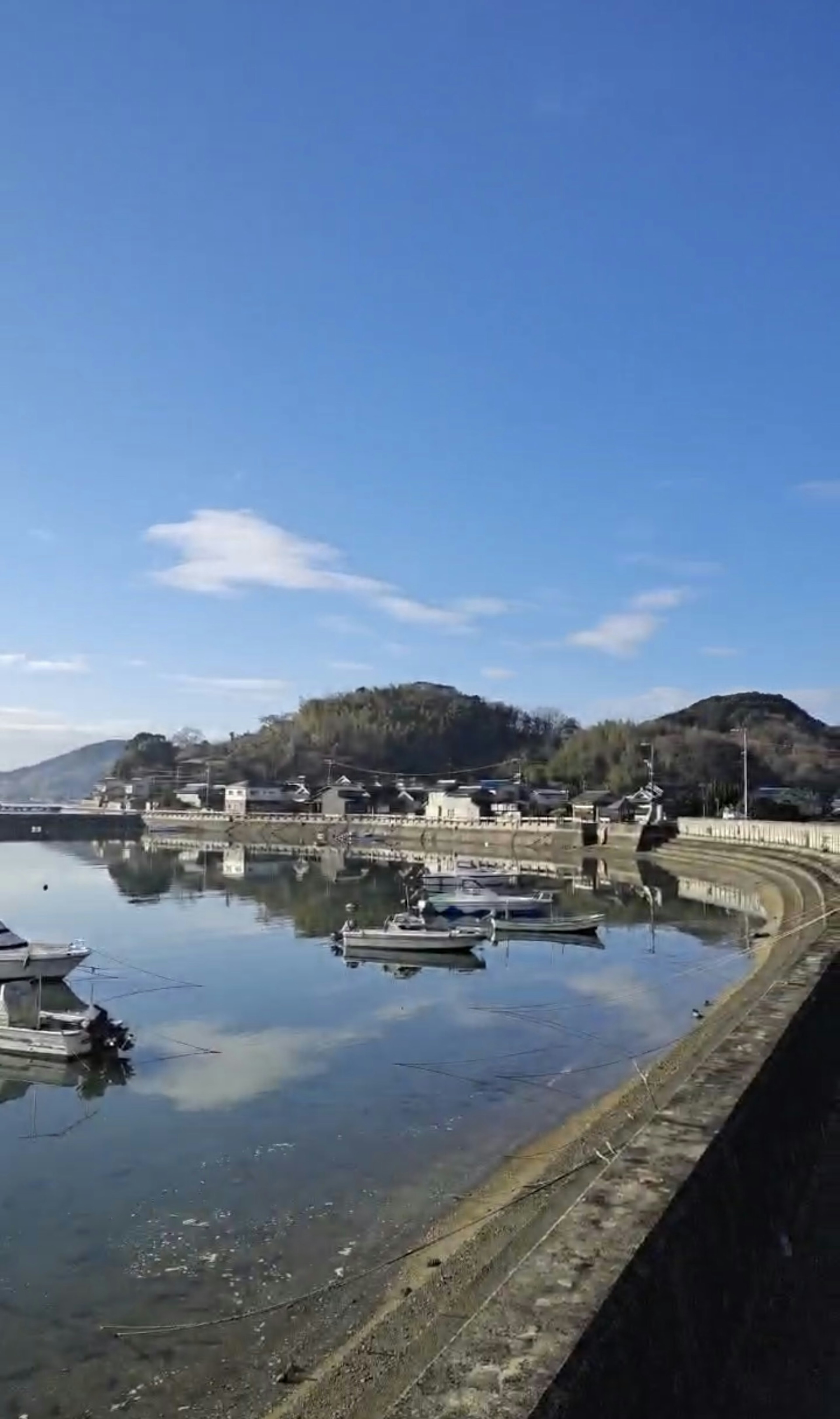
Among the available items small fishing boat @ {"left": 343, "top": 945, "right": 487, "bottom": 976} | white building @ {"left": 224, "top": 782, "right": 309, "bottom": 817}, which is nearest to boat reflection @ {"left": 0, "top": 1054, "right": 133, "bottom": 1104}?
small fishing boat @ {"left": 343, "top": 945, "right": 487, "bottom": 976}

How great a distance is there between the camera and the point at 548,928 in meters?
34.1

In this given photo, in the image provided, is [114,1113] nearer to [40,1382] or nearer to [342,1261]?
[342,1261]

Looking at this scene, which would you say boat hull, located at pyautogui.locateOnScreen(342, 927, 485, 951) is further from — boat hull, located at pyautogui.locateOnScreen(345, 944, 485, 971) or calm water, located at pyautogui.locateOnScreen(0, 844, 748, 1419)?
calm water, located at pyautogui.locateOnScreen(0, 844, 748, 1419)

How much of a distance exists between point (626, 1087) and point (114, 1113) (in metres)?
7.36

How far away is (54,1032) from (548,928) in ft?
65.0

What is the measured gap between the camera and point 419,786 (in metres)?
140

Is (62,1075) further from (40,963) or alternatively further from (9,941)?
(9,941)

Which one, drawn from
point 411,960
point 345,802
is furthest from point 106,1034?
point 345,802

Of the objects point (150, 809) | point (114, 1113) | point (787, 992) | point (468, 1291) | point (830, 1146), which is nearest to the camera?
point (468, 1291)

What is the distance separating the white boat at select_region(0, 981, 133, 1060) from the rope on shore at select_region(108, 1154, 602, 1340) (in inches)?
360

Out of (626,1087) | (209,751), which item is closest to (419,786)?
(209,751)

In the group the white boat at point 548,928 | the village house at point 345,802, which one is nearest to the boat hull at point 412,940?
the white boat at point 548,928

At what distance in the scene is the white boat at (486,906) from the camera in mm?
36906

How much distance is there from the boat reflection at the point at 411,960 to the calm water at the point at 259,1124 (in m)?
0.32
